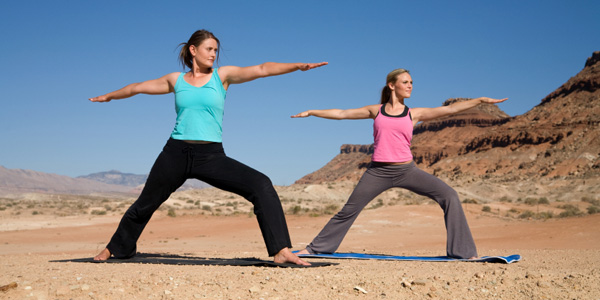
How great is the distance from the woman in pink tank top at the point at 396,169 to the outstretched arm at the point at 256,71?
5.41 feet

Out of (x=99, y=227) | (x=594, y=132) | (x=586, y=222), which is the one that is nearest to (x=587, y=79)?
(x=594, y=132)

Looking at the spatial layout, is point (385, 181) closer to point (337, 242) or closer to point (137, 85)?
point (337, 242)

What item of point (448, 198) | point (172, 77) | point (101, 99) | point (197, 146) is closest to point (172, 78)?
point (172, 77)

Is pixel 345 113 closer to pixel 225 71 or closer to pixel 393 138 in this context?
pixel 393 138

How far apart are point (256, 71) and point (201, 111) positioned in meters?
0.71

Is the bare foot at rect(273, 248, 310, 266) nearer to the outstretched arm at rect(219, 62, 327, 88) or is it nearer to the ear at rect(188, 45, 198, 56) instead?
the outstretched arm at rect(219, 62, 327, 88)

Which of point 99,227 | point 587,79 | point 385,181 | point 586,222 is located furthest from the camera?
point 587,79

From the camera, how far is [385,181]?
23.5 feet

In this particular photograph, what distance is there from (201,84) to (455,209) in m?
3.71

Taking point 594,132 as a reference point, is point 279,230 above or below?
below

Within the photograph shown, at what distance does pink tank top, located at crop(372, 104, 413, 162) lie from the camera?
7102 mm

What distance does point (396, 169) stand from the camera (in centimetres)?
711

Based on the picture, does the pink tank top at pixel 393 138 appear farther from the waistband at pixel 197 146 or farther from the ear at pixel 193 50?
the ear at pixel 193 50

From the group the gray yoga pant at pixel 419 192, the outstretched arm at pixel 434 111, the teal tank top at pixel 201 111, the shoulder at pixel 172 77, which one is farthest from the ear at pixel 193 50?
the outstretched arm at pixel 434 111
